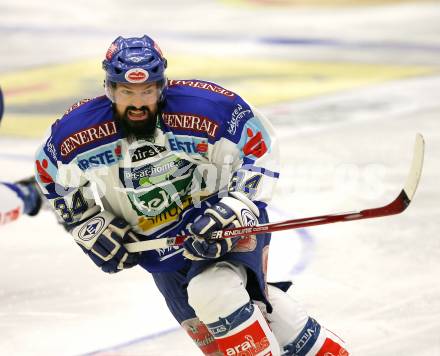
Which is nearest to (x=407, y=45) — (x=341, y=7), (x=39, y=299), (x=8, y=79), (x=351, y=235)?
(x=341, y=7)

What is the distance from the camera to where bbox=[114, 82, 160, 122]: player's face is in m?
4.28

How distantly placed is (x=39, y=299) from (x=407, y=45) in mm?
7523

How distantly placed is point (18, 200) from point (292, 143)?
2698mm

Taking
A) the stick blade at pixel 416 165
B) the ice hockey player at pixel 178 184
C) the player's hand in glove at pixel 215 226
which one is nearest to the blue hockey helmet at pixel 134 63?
the ice hockey player at pixel 178 184

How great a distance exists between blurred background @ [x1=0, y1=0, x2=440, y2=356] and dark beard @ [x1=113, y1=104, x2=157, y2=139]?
53.6 inches

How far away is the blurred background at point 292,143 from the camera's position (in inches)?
225

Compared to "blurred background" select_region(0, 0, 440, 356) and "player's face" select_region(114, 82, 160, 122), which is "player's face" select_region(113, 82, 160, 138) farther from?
"blurred background" select_region(0, 0, 440, 356)

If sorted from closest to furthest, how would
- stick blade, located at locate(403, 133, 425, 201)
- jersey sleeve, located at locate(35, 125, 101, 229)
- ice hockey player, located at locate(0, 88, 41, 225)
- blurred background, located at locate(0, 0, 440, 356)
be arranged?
stick blade, located at locate(403, 133, 425, 201) < jersey sleeve, located at locate(35, 125, 101, 229) < blurred background, located at locate(0, 0, 440, 356) < ice hockey player, located at locate(0, 88, 41, 225)

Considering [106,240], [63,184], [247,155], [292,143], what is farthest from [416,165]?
[292,143]

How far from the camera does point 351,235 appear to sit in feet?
22.4

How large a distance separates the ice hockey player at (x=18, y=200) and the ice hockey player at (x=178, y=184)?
7.28 feet

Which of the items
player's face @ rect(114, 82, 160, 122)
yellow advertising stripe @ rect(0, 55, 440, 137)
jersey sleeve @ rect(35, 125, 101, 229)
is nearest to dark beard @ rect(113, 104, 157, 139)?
player's face @ rect(114, 82, 160, 122)

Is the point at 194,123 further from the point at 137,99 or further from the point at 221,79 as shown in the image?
the point at 221,79

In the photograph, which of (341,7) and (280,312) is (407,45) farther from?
(280,312)
